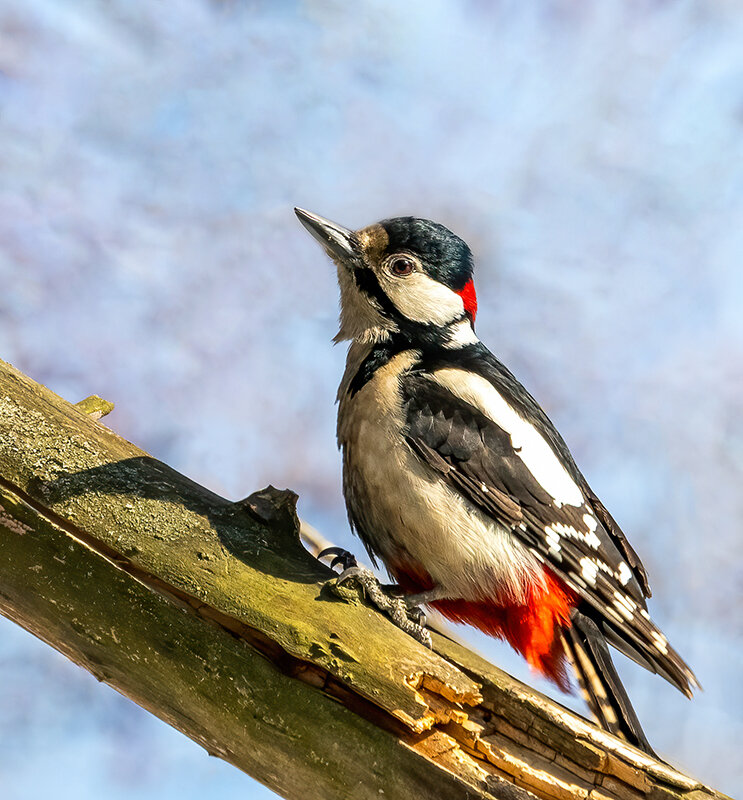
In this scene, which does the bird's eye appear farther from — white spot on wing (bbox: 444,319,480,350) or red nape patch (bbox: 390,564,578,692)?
red nape patch (bbox: 390,564,578,692)

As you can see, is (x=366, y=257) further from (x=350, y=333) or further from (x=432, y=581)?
(x=432, y=581)

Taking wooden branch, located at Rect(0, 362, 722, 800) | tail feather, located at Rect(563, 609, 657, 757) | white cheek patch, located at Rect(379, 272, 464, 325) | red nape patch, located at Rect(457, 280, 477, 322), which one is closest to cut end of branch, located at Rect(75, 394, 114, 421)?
wooden branch, located at Rect(0, 362, 722, 800)

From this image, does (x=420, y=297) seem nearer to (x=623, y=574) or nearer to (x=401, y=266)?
(x=401, y=266)

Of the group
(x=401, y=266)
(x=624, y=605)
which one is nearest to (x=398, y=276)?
(x=401, y=266)

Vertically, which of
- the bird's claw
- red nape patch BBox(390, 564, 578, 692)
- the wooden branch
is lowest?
the wooden branch

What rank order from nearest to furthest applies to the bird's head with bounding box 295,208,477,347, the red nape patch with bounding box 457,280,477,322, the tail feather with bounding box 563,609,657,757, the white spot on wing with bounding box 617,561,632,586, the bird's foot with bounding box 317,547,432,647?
1. the bird's foot with bounding box 317,547,432,647
2. the tail feather with bounding box 563,609,657,757
3. the white spot on wing with bounding box 617,561,632,586
4. the bird's head with bounding box 295,208,477,347
5. the red nape patch with bounding box 457,280,477,322

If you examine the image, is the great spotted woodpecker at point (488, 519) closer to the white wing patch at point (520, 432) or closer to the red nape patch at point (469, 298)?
the white wing patch at point (520, 432)
